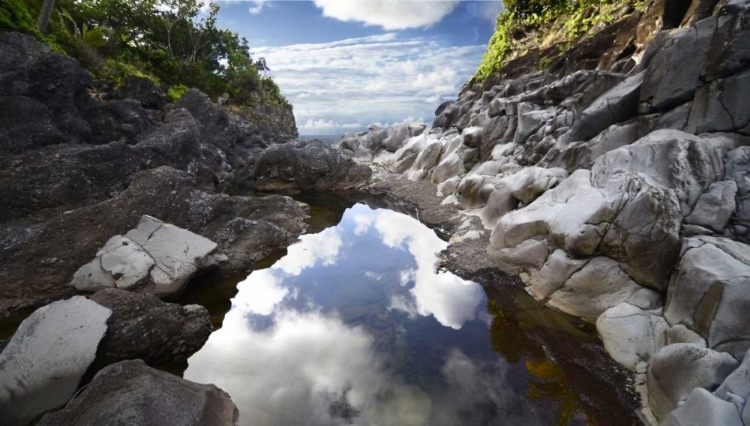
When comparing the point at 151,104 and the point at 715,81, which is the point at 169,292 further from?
the point at 151,104

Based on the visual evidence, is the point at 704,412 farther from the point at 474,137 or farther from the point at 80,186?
the point at 474,137

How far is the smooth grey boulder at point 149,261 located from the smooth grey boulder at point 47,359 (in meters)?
3.03

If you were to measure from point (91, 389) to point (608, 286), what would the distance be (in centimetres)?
1289

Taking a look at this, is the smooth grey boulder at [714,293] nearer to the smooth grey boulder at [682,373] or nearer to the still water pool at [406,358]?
the smooth grey boulder at [682,373]

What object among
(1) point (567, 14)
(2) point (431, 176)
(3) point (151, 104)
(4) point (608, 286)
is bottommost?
(2) point (431, 176)

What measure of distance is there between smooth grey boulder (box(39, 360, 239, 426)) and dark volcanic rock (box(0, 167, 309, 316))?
6.95 m

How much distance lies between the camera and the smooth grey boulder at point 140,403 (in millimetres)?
5363

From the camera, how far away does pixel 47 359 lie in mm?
6570

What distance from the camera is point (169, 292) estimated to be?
10.9 m

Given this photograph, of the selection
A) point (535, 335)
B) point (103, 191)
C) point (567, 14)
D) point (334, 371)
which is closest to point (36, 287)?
point (103, 191)

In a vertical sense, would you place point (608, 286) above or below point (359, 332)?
above

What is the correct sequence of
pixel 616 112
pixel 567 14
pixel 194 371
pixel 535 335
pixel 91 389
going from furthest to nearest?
pixel 567 14 < pixel 616 112 < pixel 535 335 < pixel 194 371 < pixel 91 389

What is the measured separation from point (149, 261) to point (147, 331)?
3779 millimetres

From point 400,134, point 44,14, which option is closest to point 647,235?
point 44,14
